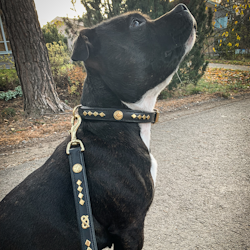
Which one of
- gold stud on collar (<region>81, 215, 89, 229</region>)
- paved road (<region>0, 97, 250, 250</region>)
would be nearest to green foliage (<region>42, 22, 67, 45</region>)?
paved road (<region>0, 97, 250, 250</region>)

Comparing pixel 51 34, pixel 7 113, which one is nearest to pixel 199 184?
pixel 7 113

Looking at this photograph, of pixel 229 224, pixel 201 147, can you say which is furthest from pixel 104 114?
pixel 201 147

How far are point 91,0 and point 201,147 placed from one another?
5803 mm

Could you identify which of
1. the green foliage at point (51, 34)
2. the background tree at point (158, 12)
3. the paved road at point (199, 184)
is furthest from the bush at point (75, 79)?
the green foliage at point (51, 34)

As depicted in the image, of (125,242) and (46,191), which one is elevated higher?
(46,191)

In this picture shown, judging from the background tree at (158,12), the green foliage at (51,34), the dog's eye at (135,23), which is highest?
the green foliage at (51,34)

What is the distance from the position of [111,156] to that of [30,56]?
501 centimetres

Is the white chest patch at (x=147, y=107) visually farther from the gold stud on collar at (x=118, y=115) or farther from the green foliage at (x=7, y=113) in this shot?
the green foliage at (x=7, y=113)

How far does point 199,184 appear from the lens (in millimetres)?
2682

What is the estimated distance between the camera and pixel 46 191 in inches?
50.9

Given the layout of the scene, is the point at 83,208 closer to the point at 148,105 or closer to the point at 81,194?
the point at 81,194

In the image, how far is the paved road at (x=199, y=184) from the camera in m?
1.98

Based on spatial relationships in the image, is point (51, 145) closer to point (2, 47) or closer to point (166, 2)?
point (166, 2)

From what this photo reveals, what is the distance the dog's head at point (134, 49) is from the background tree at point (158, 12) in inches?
190
